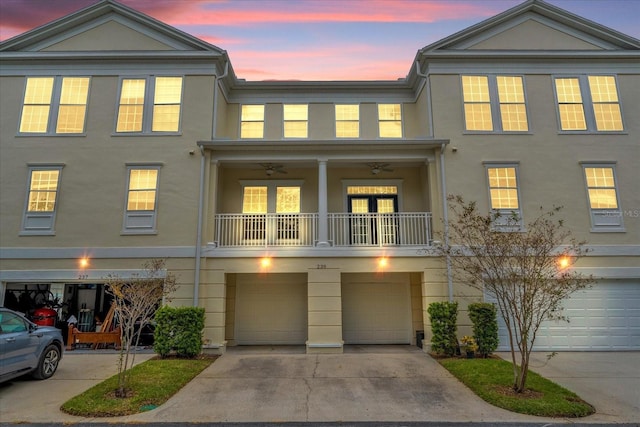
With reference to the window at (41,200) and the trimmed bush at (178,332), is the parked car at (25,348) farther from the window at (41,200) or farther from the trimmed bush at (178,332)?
the window at (41,200)

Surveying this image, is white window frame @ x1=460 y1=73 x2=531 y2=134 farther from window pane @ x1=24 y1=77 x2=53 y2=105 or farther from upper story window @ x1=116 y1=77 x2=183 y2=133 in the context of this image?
window pane @ x1=24 y1=77 x2=53 y2=105

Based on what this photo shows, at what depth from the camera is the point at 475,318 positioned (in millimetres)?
10656

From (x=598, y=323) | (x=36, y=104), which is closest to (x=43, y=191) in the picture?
(x=36, y=104)

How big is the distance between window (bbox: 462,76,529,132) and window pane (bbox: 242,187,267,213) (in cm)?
752

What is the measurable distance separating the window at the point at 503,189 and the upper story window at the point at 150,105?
34.6ft

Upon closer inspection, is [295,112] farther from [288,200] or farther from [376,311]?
[376,311]

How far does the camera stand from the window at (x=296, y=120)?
1435 cm

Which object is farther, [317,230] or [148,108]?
[317,230]

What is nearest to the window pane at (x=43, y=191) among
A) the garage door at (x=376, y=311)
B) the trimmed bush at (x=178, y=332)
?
the trimmed bush at (x=178, y=332)

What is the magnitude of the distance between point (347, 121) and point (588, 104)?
27.0ft

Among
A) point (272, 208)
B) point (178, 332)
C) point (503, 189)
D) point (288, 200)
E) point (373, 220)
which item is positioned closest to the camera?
point (178, 332)

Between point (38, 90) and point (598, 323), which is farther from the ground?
point (38, 90)

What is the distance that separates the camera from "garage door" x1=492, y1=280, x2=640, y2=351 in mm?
11562

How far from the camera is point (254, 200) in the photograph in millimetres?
14008
